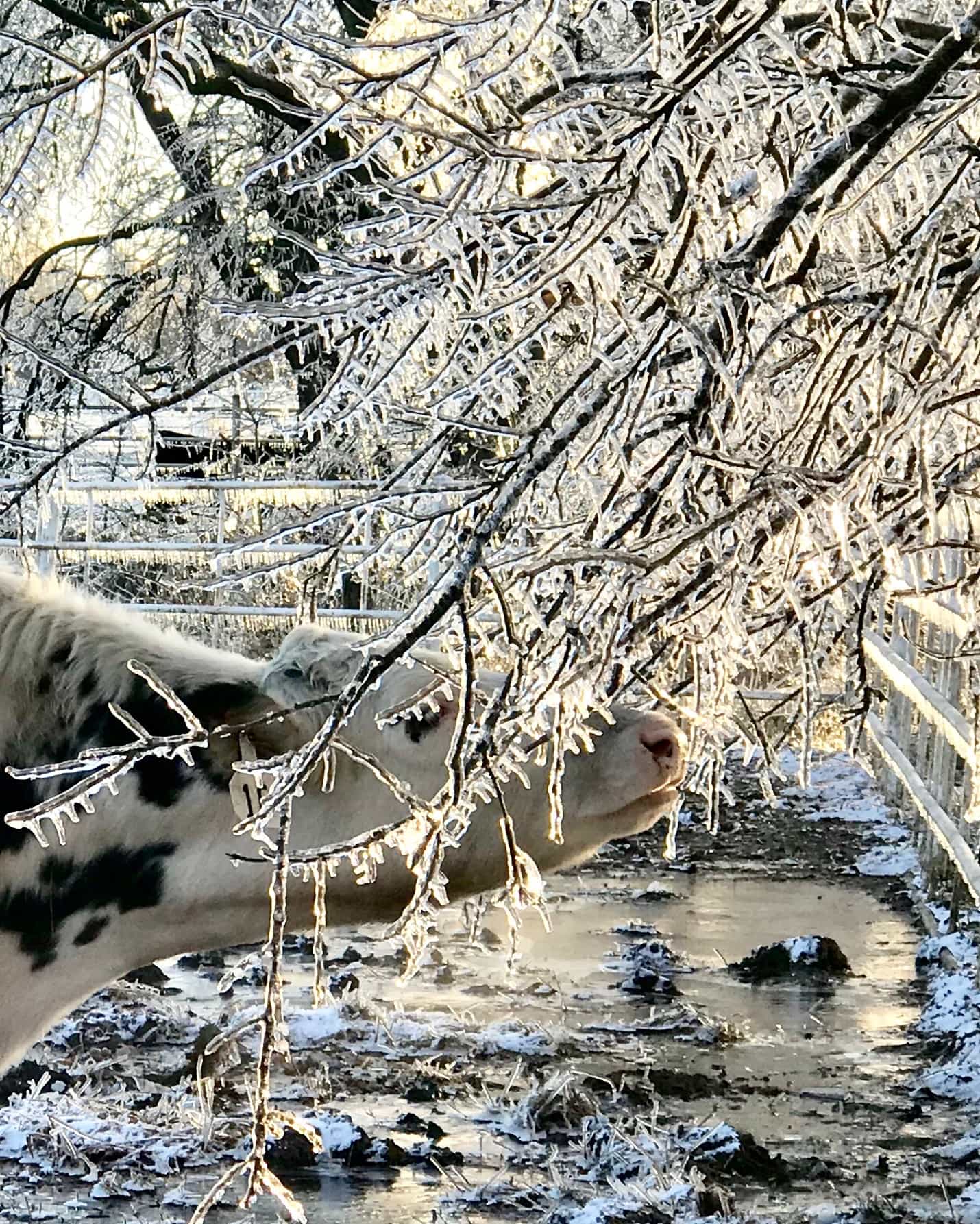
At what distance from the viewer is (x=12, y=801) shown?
10.4 feet

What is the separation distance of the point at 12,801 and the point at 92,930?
0.94ft

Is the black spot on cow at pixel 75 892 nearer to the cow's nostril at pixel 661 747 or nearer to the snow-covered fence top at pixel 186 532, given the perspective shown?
the cow's nostril at pixel 661 747

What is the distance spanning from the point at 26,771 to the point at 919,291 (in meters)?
1.54

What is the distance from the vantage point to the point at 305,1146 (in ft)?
15.4

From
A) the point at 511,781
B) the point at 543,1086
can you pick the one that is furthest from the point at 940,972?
the point at 511,781

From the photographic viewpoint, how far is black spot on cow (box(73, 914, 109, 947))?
3199mm

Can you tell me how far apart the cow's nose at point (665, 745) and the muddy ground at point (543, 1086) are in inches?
47.2

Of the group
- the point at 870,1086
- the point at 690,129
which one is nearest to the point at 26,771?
the point at 690,129

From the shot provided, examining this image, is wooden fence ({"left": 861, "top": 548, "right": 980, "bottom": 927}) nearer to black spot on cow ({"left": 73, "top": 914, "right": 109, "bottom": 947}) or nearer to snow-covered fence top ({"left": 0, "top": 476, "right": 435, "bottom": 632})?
black spot on cow ({"left": 73, "top": 914, "right": 109, "bottom": 947})

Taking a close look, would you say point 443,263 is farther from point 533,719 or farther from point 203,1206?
point 203,1206

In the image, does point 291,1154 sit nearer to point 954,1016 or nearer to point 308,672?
point 308,672

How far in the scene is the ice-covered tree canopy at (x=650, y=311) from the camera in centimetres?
231

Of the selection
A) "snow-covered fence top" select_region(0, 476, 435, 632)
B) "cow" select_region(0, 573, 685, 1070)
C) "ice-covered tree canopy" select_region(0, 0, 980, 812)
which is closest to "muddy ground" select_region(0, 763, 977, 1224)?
"cow" select_region(0, 573, 685, 1070)

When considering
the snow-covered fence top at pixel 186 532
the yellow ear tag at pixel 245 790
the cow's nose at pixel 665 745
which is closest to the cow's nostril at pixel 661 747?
the cow's nose at pixel 665 745
